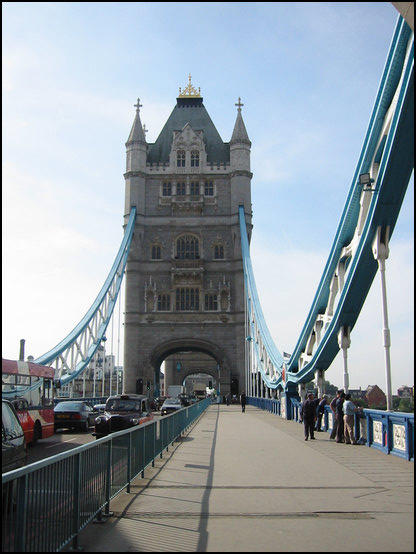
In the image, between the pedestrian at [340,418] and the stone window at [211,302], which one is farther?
the stone window at [211,302]

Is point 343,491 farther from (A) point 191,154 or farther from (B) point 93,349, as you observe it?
(A) point 191,154

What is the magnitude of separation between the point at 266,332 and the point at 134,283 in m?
17.1

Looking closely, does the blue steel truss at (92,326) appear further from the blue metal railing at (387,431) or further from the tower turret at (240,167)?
the blue metal railing at (387,431)

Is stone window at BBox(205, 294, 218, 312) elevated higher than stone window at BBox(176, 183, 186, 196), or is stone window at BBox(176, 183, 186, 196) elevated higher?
stone window at BBox(176, 183, 186, 196)

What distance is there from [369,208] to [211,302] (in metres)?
37.6

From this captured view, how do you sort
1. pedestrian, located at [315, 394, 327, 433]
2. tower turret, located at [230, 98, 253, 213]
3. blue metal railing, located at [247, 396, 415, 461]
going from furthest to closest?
1. tower turret, located at [230, 98, 253, 213]
2. pedestrian, located at [315, 394, 327, 433]
3. blue metal railing, located at [247, 396, 415, 461]

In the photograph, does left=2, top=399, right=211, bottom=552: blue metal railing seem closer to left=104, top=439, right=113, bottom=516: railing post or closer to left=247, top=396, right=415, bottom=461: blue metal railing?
left=104, top=439, right=113, bottom=516: railing post

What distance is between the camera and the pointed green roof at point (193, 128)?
55.7m

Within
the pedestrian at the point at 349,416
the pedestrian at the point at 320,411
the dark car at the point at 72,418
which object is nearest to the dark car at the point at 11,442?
the pedestrian at the point at 349,416

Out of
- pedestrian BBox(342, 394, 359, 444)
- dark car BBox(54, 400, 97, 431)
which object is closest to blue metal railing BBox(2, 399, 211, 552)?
pedestrian BBox(342, 394, 359, 444)

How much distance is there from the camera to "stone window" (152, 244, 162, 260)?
169 feet

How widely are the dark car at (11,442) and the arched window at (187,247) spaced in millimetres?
43645

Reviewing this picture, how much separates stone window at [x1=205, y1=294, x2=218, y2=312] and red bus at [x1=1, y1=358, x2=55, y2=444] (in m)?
32.5

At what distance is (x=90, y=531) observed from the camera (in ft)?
19.3
